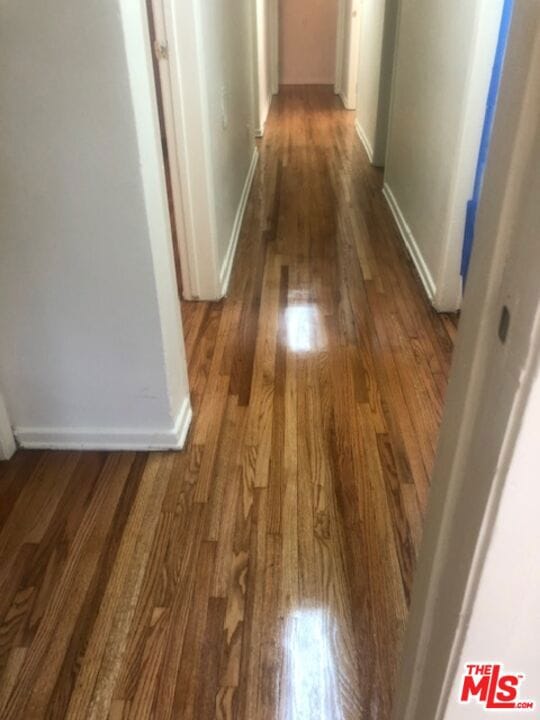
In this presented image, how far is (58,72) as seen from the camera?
4.30 ft

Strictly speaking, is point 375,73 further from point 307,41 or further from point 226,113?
point 307,41

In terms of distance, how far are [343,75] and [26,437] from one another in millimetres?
6380

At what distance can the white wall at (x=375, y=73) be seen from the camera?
155 inches

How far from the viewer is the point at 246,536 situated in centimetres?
155

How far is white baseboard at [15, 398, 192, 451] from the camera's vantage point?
1.83 metres

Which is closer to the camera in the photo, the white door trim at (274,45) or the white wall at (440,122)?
the white wall at (440,122)

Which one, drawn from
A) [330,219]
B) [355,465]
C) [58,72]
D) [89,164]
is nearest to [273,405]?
[355,465]

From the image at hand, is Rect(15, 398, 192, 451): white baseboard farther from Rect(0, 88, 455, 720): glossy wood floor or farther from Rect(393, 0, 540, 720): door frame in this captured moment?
Rect(393, 0, 540, 720): door frame

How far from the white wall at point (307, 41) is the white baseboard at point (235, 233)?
3.89 meters

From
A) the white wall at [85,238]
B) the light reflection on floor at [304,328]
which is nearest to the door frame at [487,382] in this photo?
the white wall at [85,238]

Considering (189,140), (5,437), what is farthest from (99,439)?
(189,140)

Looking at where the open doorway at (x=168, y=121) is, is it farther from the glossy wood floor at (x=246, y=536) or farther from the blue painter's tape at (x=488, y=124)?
the blue painter's tape at (x=488, y=124)

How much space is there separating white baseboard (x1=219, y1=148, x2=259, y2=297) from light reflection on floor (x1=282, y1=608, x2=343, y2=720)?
171cm

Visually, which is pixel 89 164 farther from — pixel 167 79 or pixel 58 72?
pixel 167 79
